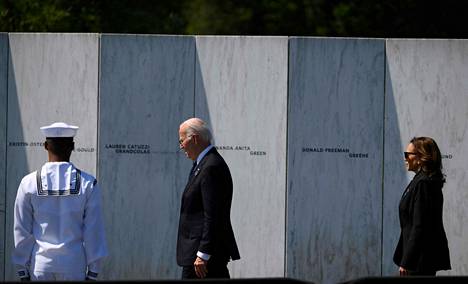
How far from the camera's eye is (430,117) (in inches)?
471

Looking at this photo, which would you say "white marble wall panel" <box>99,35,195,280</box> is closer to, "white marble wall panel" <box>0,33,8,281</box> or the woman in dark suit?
"white marble wall panel" <box>0,33,8,281</box>

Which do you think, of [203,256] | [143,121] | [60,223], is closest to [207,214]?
[203,256]

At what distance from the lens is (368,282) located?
4863 millimetres

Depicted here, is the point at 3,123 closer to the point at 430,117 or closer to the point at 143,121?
the point at 143,121

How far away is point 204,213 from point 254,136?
12.6 ft

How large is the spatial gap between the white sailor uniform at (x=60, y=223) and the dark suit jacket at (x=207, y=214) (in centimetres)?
91

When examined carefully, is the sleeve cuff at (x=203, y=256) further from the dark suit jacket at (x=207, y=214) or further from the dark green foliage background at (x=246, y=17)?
the dark green foliage background at (x=246, y=17)

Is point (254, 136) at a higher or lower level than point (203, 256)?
higher

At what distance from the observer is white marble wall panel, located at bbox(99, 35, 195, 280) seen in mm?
11961

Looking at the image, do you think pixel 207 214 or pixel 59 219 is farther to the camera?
pixel 207 214

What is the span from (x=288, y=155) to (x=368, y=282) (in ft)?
23.1

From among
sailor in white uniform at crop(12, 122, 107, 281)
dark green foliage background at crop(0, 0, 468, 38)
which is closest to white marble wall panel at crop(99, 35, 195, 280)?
sailor in white uniform at crop(12, 122, 107, 281)

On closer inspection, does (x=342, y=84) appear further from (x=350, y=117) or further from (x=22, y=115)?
(x=22, y=115)

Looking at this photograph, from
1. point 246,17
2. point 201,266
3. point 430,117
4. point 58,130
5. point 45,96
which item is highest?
point 246,17
